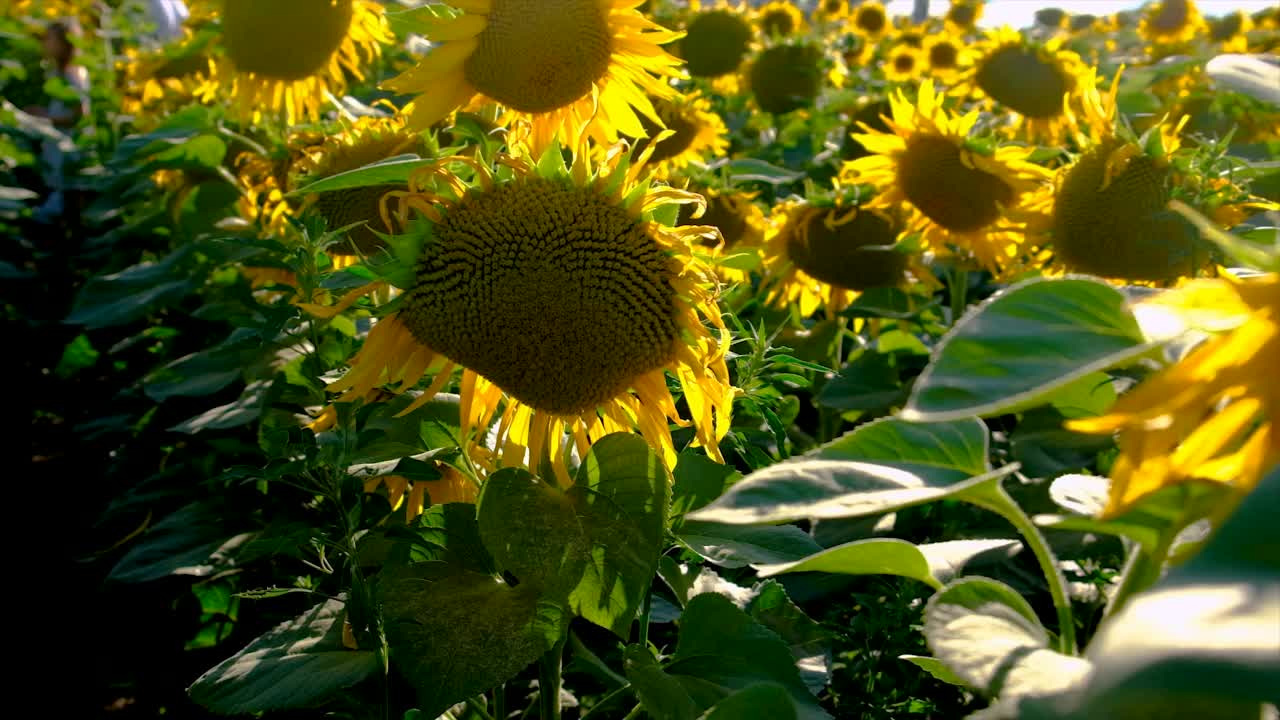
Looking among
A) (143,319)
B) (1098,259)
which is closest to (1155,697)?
(1098,259)

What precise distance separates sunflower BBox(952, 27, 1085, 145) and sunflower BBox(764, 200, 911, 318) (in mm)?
1013

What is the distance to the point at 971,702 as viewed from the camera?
133 cm

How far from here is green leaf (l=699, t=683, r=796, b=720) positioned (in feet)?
2.24

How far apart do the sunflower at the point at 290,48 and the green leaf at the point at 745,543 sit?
1.38 m

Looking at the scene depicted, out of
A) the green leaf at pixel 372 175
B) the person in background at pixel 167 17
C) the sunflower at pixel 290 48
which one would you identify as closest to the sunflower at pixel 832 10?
the person in background at pixel 167 17

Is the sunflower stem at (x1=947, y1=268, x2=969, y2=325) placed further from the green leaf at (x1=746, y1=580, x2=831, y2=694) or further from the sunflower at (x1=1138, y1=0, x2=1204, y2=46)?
the sunflower at (x1=1138, y1=0, x2=1204, y2=46)

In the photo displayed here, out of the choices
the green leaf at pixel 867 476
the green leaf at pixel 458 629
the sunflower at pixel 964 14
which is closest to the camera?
the green leaf at pixel 867 476

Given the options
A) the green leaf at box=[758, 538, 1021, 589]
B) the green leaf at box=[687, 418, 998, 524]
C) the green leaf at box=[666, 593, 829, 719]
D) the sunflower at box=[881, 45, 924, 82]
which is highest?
the green leaf at box=[687, 418, 998, 524]

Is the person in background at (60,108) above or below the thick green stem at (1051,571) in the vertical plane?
below

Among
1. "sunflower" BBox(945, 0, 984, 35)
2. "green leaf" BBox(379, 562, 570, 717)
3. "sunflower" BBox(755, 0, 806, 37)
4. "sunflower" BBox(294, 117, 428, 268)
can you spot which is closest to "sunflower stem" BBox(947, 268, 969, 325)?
"sunflower" BBox(294, 117, 428, 268)

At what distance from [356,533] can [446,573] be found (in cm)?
21

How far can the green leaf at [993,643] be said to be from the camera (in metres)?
0.51

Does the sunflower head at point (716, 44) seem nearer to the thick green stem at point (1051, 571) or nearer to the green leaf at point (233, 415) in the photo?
the green leaf at point (233, 415)

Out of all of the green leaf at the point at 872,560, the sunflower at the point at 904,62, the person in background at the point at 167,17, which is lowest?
the person in background at the point at 167,17
